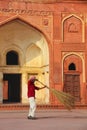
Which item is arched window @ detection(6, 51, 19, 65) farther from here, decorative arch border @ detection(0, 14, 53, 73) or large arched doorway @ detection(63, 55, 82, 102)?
large arched doorway @ detection(63, 55, 82, 102)

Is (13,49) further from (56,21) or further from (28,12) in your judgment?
(56,21)

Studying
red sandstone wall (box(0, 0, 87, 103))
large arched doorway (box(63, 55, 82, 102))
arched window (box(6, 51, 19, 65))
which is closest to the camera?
red sandstone wall (box(0, 0, 87, 103))

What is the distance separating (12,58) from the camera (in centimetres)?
1820

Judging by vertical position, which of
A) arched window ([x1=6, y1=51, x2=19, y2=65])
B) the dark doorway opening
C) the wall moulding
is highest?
the wall moulding

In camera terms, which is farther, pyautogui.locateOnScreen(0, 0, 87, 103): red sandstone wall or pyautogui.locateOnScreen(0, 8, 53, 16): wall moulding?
pyautogui.locateOnScreen(0, 0, 87, 103): red sandstone wall

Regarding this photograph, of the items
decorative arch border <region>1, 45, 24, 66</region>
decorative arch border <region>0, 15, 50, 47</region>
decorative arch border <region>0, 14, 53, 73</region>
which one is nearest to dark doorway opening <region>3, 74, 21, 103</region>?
decorative arch border <region>1, 45, 24, 66</region>

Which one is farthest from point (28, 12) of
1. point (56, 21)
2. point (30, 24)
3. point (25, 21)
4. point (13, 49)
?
point (13, 49)

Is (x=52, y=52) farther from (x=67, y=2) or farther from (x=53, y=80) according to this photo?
(x=67, y=2)

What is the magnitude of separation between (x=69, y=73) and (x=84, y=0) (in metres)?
3.10

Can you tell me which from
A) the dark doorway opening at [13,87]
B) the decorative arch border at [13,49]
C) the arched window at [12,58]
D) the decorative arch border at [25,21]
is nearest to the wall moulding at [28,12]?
the decorative arch border at [25,21]

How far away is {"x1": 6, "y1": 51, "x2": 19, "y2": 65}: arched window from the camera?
18.1m

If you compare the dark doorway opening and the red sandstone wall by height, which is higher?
the red sandstone wall

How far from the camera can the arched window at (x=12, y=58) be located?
18067 mm
